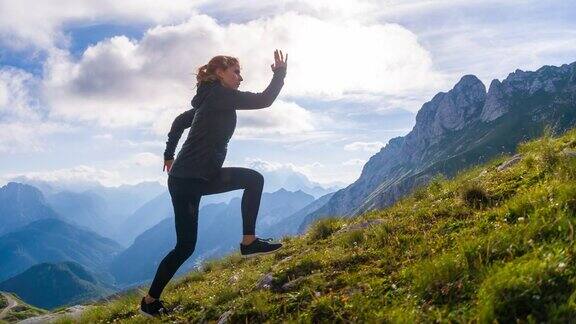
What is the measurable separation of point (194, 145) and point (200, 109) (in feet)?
2.08

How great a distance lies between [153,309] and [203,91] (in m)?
3.83

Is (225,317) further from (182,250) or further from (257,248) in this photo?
(257,248)

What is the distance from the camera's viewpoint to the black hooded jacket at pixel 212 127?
7863mm

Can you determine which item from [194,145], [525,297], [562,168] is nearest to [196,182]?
[194,145]

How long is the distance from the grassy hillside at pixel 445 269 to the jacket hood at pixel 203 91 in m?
3.24

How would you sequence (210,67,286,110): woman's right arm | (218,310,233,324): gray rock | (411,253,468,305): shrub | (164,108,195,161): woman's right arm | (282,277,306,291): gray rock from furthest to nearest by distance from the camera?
(164,108,195,161): woman's right arm < (210,67,286,110): woman's right arm < (282,277,306,291): gray rock < (218,310,233,324): gray rock < (411,253,468,305): shrub

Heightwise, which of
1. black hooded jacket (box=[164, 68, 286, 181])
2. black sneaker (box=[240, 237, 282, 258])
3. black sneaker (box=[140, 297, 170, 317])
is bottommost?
black sneaker (box=[140, 297, 170, 317])

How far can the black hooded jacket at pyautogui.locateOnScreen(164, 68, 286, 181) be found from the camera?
786 centimetres

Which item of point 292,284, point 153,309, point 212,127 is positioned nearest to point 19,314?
point 153,309

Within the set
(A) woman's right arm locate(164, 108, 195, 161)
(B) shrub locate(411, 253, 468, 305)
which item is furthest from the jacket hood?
(B) shrub locate(411, 253, 468, 305)

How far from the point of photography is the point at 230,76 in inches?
327

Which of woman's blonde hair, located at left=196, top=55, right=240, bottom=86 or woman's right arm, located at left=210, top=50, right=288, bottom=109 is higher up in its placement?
woman's blonde hair, located at left=196, top=55, right=240, bottom=86

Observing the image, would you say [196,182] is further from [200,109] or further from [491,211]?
[491,211]

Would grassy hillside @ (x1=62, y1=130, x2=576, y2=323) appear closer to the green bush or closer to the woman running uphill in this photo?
the green bush
